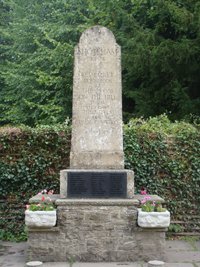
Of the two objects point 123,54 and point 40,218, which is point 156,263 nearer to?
point 40,218

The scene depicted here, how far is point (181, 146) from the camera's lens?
29.8 feet

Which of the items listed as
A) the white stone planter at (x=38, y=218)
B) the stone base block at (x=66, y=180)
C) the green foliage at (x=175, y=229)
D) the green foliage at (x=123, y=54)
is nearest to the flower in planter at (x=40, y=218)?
the white stone planter at (x=38, y=218)

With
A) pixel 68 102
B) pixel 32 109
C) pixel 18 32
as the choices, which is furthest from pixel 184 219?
pixel 18 32

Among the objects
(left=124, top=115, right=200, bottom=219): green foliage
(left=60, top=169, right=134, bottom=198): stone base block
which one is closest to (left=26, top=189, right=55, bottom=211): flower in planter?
(left=60, top=169, right=134, bottom=198): stone base block

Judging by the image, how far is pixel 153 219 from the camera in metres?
6.42

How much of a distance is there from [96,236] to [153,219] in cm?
89

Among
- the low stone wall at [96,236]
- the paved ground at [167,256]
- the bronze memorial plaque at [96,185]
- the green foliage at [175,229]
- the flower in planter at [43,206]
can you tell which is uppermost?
the bronze memorial plaque at [96,185]

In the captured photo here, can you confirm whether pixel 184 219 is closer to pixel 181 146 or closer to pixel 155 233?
pixel 181 146

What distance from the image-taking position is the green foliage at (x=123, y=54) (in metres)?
12.2

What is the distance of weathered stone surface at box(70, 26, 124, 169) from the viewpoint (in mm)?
7148

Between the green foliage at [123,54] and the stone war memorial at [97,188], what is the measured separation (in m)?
4.88

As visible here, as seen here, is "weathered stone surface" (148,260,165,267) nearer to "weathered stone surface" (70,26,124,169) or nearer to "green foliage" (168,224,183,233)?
"weathered stone surface" (70,26,124,169)

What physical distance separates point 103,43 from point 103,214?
2.81 meters

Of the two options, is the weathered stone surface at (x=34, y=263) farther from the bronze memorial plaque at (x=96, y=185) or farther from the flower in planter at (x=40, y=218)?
the bronze memorial plaque at (x=96, y=185)
